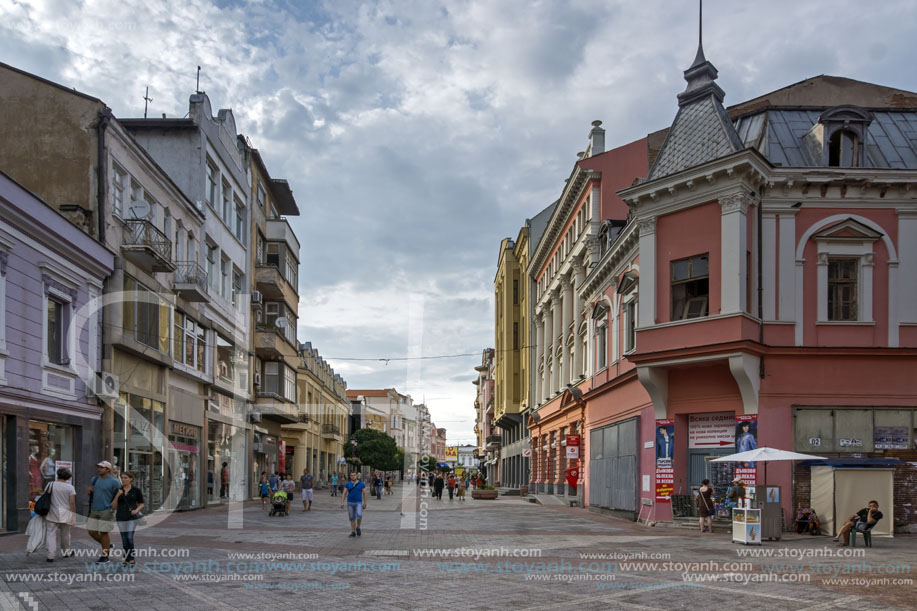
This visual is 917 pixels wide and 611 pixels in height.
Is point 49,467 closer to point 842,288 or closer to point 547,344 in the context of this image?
point 842,288

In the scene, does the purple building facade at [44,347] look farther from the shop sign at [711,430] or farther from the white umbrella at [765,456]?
the shop sign at [711,430]

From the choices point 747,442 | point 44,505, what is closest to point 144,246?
point 44,505

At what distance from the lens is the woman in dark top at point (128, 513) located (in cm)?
1305

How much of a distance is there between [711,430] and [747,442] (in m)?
1.61

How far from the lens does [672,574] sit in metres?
13.2

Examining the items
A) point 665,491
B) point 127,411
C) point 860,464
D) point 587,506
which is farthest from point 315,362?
point 860,464

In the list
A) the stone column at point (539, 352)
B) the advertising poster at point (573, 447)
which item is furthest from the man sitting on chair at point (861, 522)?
the stone column at point (539, 352)

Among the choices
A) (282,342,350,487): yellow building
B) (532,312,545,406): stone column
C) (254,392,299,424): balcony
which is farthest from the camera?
(282,342,350,487): yellow building

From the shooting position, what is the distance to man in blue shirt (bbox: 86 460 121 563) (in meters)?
13.2

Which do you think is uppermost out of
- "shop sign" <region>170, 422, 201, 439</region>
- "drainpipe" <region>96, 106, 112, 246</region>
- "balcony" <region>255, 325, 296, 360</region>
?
"drainpipe" <region>96, 106, 112, 246</region>

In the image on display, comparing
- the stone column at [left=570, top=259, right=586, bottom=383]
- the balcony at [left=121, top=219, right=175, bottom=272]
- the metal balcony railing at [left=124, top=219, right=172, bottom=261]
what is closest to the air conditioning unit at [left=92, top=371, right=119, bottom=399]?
the balcony at [left=121, top=219, right=175, bottom=272]

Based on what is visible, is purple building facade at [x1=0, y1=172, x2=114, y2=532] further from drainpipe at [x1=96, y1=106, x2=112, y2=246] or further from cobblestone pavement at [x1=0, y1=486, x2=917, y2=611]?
cobblestone pavement at [x1=0, y1=486, x2=917, y2=611]

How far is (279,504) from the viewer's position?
27375mm

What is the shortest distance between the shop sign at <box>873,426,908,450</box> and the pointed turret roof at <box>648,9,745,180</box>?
8430mm
